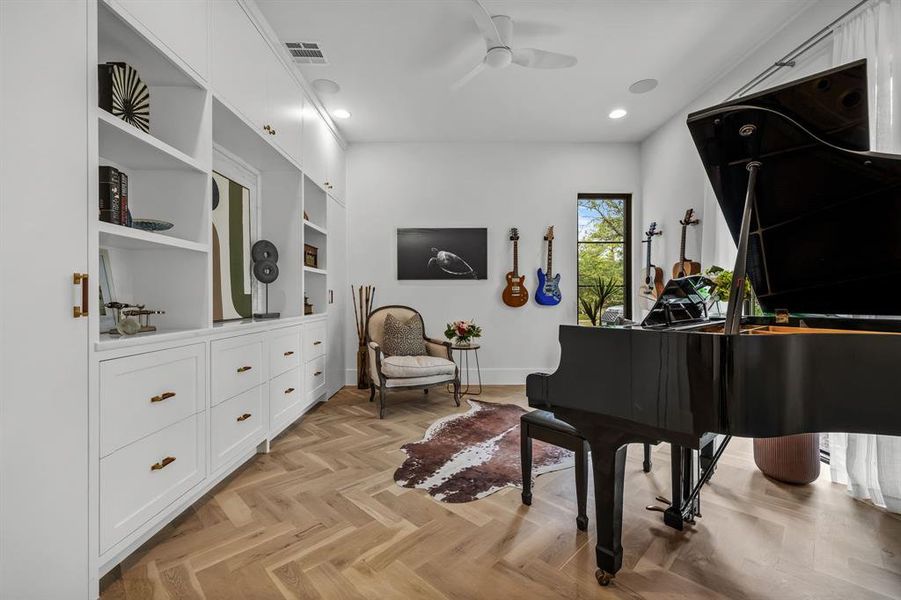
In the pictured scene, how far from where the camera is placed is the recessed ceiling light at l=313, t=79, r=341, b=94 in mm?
3391

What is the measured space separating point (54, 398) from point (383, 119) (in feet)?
12.1

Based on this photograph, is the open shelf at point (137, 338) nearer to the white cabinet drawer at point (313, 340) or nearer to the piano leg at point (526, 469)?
the white cabinet drawer at point (313, 340)

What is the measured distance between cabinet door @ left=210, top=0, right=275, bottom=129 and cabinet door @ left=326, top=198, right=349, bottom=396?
1.53 metres

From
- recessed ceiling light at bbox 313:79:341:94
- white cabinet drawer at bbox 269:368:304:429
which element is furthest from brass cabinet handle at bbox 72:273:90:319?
recessed ceiling light at bbox 313:79:341:94

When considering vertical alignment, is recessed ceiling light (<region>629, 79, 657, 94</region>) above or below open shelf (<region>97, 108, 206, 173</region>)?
above

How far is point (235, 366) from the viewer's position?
2.27 metres

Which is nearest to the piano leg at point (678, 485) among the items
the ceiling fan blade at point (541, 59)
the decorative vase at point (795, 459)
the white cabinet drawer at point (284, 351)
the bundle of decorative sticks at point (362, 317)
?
the decorative vase at point (795, 459)

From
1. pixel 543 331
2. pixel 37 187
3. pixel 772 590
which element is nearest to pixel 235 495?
pixel 37 187

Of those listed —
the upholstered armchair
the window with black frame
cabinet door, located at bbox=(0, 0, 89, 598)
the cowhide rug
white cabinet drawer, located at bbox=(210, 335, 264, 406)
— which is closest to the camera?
cabinet door, located at bbox=(0, 0, 89, 598)

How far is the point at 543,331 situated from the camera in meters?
4.78

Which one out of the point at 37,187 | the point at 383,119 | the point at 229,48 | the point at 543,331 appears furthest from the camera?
the point at 543,331

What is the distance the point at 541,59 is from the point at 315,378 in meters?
3.26

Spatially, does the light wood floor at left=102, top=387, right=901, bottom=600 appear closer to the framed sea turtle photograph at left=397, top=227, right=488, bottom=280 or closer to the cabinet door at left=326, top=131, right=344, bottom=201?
the framed sea turtle photograph at left=397, top=227, right=488, bottom=280

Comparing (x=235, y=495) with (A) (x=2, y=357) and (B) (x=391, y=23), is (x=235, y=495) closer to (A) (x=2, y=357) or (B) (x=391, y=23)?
(A) (x=2, y=357)
